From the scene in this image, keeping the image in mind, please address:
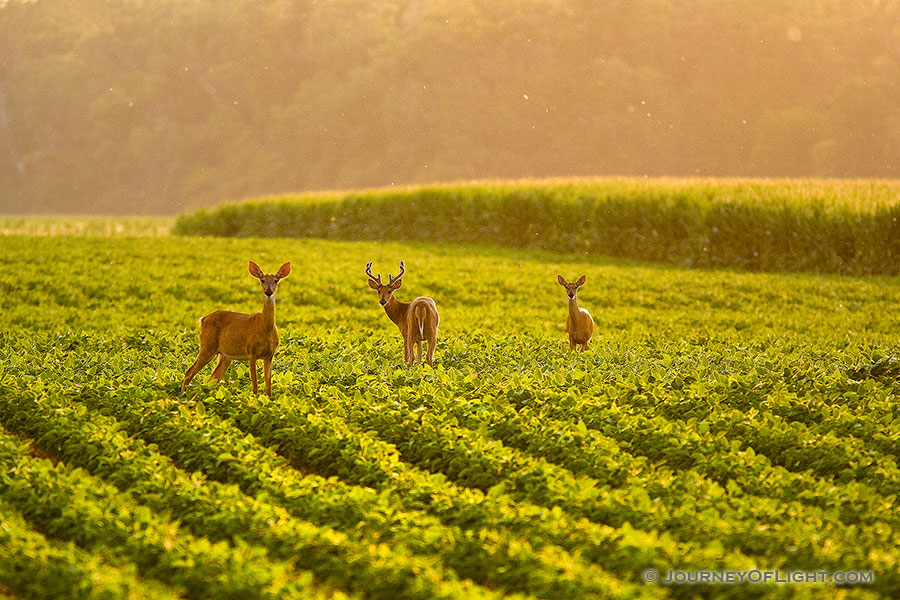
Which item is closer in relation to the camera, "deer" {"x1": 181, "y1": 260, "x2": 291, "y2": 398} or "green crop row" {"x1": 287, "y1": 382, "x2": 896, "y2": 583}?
"green crop row" {"x1": 287, "y1": 382, "x2": 896, "y2": 583}

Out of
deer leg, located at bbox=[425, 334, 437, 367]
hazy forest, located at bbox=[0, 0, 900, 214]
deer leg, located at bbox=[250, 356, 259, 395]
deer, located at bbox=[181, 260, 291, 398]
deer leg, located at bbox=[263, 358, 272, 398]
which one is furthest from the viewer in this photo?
hazy forest, located at bbox=[0, 0, 900, 214]

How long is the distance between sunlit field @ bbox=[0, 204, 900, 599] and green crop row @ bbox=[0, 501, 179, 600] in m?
0.02

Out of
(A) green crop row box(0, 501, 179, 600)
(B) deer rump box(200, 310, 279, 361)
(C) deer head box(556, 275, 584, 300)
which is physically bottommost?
(A) green crop row box(0, 501, 179, 600)

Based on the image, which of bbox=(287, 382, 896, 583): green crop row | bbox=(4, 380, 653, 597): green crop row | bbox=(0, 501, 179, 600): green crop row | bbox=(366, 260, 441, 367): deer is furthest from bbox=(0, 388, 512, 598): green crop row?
bbox=(366, 260, 441, 367): deer

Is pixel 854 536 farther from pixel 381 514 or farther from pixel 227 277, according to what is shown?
pixel 227 277

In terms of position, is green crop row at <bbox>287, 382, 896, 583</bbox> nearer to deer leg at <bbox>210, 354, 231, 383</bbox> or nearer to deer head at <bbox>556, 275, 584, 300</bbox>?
deer leg at <bbox>210, 354, 231, 383</bbox>

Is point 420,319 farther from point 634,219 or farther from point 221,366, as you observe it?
point 634,219

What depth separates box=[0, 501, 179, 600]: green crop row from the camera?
6410 mm

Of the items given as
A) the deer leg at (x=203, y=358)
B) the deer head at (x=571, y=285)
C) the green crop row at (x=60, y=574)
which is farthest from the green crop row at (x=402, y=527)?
the deer head at (x=571, y=285)

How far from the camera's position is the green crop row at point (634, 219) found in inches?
1056

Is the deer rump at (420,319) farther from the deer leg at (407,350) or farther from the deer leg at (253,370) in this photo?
the deer leg at (253,370)

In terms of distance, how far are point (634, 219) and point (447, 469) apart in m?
22.2

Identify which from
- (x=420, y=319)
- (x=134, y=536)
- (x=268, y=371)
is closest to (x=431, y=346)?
(x=420, y=319)

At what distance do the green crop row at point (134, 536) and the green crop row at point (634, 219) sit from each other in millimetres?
22503
